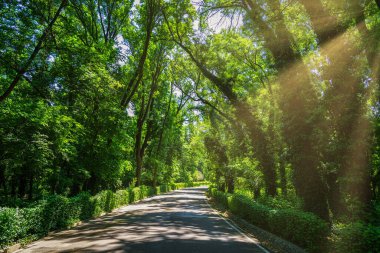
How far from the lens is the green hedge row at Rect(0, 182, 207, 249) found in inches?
317

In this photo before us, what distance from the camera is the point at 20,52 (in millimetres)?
10906

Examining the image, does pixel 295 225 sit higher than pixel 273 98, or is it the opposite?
pixel 273 98

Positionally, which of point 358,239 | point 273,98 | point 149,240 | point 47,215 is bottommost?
point 149,240

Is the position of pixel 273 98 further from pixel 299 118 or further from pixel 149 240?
pixel 149 240

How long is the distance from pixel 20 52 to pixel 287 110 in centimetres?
1031

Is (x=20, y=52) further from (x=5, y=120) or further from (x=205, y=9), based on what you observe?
(x=205, y=9)

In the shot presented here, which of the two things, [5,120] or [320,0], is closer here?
[320,0]

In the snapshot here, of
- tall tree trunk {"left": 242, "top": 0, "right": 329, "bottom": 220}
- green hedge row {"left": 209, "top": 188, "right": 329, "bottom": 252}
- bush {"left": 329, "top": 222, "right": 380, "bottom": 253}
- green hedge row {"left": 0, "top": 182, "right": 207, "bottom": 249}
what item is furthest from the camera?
tall tree trunk {"left": 242, "top": 0, "right": 329, "bottom": 220}

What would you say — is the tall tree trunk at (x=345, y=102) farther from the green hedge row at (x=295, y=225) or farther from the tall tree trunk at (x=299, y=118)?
the green hedge row at (x=295, y=225)

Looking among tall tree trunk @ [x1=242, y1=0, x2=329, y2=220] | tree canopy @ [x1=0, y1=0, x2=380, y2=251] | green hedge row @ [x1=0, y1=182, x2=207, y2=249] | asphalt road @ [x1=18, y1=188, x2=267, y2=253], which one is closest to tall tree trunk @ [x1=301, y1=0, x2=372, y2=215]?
tree canopy @ [x1=0, y1=0, x2=380, y2=251]

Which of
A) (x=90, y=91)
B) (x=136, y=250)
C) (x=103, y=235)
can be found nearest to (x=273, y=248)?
(x=136, y=250)

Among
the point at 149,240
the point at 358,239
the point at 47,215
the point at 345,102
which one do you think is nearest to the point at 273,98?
the point at 345,102

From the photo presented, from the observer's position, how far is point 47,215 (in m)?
10.8

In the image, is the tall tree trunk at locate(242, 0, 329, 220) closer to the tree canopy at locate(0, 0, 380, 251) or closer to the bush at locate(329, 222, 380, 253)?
the tree canopy at locate(0, 0, 380, 251)
